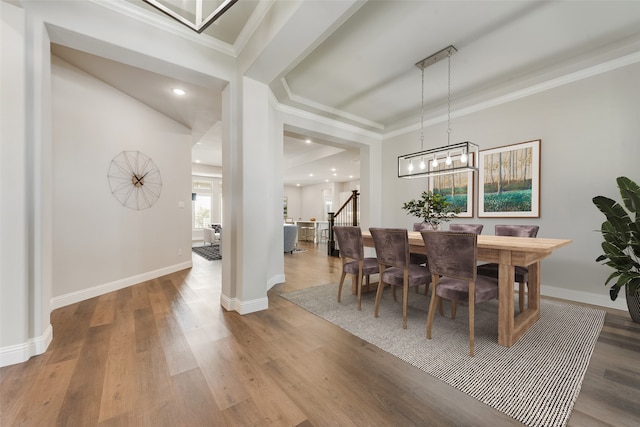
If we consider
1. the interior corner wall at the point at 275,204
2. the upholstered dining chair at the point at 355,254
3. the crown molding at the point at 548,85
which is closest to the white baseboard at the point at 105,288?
the interior corner wall at the point at 275,204

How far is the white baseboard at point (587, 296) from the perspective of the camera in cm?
289

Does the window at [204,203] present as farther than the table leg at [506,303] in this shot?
Yes

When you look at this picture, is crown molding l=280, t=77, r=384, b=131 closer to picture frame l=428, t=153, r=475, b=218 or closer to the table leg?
picture frame l=428, t=153, r=475, b=218

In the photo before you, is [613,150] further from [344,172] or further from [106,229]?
[344,172]

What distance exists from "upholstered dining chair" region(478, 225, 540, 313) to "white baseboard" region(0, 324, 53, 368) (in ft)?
13.2

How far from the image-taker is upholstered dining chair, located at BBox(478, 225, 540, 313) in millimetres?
2658

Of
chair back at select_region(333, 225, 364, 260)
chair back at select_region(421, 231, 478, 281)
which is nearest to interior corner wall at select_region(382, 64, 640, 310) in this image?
chair back at select_region(421, 231, 478, 281)

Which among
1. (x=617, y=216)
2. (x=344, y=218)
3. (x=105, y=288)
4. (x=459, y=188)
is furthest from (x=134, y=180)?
(x=617, y=216)

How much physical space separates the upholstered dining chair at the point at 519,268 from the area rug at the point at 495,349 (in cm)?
31

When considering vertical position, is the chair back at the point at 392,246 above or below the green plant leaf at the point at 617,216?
below

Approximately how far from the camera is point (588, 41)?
2.69 meters

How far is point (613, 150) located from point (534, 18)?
6.05ft

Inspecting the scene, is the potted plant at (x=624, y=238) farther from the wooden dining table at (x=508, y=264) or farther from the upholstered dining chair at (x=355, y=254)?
the upholstered dining chair at (x=355, y=254)

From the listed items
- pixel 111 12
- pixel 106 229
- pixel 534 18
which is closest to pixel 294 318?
pixel 106 229
